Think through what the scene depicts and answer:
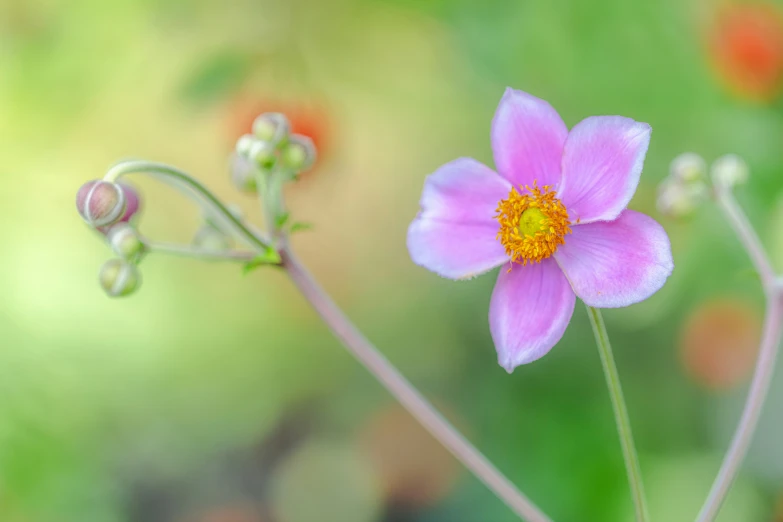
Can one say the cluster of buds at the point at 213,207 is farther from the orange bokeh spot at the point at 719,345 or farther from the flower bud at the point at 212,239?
the orange bokeh spot at the point at 719,345

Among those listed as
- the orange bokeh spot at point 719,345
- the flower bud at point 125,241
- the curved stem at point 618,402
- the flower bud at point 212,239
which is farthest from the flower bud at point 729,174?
the orange bokeh spot at point 719,345

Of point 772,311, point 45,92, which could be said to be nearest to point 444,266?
point 772,311

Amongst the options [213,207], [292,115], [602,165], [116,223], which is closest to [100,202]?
[116,223]

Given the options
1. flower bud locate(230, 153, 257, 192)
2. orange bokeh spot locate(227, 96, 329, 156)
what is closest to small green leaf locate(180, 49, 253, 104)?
orange bokeh spot locate(227, 96, 329, 156)

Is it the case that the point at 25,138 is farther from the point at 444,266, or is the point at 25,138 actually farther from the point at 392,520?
the point at 444,266

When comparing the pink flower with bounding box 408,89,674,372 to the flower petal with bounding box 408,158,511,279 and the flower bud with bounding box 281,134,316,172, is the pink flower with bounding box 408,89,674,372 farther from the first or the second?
the flower bud with bounding box 281,134,316,172

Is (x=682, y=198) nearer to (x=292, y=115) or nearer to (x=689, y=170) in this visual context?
(x=689, y=170)
